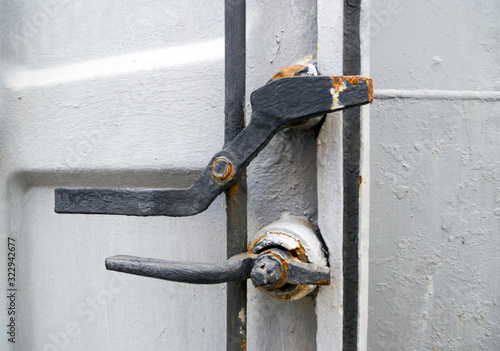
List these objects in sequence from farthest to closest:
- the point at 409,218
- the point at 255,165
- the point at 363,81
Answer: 1. the point at 409,218
2. the point at 255,165
3. the point at 363,81

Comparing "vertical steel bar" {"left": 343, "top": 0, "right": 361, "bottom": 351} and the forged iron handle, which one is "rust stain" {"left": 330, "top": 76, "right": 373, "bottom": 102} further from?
the forged iron handle

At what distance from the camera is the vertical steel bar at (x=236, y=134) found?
0.41 metres

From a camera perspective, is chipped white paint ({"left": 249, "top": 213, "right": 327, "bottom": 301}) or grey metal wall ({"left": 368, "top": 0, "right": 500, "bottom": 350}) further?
grey metal wall ({"left": 368, "top": 0, "right": 500, "bottom": 350})

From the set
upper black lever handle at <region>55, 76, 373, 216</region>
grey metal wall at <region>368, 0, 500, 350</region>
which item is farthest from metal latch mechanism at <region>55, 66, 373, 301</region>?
grey metal wall at <region>368, 0, 500, 350</region>

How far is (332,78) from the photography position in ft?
1.20

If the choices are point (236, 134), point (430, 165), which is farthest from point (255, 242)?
point (430, 165)

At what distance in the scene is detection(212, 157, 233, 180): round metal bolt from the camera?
402 mm

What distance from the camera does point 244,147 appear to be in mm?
403

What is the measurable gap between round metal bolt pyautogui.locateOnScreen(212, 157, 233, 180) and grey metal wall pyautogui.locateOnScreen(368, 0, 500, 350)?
334mm

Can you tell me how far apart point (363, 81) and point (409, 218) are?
0.36 m

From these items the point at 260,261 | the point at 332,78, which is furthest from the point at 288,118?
the point at 260,261

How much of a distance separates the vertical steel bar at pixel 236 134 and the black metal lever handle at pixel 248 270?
3 cm

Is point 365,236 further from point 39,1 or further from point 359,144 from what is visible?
point 39,1

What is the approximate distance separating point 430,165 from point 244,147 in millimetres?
396
